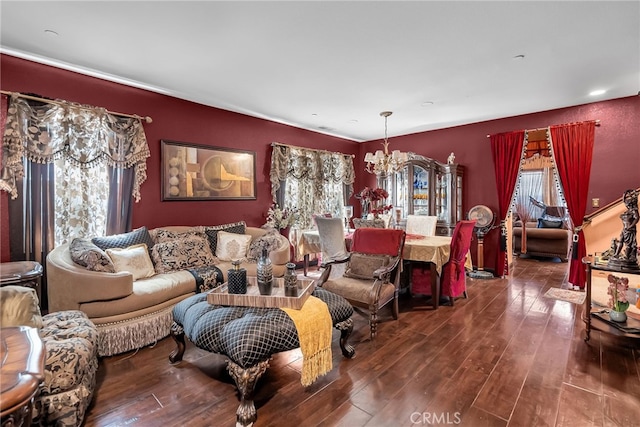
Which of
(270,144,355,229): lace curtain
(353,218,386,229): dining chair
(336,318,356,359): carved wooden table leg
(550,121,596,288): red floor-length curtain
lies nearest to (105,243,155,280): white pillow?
(336,318,356,359): carved wooden table leg

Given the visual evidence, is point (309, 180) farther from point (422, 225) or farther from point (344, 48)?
point (344, 48)

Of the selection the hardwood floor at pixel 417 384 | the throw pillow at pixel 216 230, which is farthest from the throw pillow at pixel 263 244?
the hardwood floor at pixel 417 384

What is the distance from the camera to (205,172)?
423 centimetres

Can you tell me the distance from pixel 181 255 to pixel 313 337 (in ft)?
6.81

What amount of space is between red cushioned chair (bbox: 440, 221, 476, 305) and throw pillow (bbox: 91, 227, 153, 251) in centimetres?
341

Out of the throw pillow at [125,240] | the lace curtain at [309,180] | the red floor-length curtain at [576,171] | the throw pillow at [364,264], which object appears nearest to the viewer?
the throw pillow at [125,240]

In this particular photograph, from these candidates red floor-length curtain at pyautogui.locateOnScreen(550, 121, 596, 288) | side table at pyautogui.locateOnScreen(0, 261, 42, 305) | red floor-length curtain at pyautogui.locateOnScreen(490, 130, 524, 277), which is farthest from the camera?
red floor-length curtain at pyautogui.locateOnScreen(490, 130, 524, 277)

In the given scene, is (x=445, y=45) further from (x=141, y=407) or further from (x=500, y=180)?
(x=141, y=407)

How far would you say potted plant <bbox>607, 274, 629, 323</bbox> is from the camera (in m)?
2.57

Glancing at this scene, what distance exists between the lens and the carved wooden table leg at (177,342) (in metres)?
2.37

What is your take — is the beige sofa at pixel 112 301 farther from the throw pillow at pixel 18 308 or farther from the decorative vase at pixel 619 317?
the decorative vase at pixel 619 317

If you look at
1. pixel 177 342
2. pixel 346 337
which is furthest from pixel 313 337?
pixel 177 342

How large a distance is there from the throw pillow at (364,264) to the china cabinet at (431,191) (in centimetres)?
160

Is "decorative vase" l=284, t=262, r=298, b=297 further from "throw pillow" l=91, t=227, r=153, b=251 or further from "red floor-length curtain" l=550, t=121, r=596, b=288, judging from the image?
"red floor-length curtain" l=550, t=121, r=596, b=288
